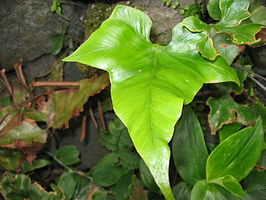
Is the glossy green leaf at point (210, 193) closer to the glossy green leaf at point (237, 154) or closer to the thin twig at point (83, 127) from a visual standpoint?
the glossy green leaf at point (237, 154)

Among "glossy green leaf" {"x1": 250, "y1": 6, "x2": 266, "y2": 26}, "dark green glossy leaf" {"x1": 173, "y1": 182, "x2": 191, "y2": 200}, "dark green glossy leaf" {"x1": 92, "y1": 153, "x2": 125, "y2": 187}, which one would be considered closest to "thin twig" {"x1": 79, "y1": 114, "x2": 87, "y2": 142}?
"dark green glossy leaf" {"x1": 92, "y1": 153, "x2": 125, "y2": 187}

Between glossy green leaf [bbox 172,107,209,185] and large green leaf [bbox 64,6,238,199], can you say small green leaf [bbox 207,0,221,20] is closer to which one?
large green leaf [bbox 64,6,238,199]

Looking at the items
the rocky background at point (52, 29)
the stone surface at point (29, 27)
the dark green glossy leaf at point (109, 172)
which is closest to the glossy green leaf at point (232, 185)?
the rocky background at point (52, 29)

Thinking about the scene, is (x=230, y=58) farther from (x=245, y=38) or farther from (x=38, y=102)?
(x=38, y=102)

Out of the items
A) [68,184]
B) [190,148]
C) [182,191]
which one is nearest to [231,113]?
[190,148]

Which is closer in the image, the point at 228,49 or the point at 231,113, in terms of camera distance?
the point at 228,49

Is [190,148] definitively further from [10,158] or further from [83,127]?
[10,158]
